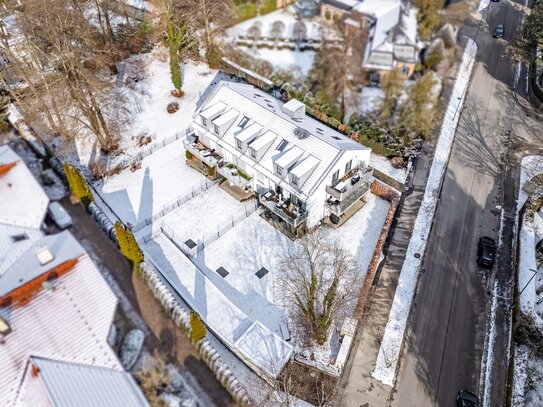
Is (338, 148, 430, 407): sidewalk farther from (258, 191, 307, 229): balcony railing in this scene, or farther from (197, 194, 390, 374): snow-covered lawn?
(258, 191, 307, 229): balcony railing

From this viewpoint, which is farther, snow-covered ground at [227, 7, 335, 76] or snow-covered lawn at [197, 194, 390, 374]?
snow-covered ground at [227, 7, 335, 76]

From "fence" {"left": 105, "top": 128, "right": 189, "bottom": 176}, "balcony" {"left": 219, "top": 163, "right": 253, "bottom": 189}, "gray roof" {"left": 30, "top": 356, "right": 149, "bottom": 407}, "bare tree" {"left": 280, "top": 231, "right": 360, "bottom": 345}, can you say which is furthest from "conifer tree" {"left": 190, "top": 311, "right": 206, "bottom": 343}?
"fence" {"left": 105, "top": 128, "right": 189, "bottom": 176}

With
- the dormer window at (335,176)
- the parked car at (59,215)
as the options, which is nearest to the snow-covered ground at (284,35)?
the dormer window at (335,176)

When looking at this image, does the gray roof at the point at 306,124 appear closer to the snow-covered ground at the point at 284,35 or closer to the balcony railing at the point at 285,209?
the balcony railing at the point at 285,209

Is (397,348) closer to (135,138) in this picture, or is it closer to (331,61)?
(135,138)

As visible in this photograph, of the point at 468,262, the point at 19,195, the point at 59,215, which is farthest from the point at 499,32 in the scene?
the point at 19,195

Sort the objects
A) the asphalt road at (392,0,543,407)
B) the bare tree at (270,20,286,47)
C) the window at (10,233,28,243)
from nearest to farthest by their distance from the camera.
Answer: the window at (10,233,28,243) → the asphalt road at (392,0,543,407) → the bare tree at (270,20,286,47)

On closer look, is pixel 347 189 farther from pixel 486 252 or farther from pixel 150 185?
pixel 150 185
